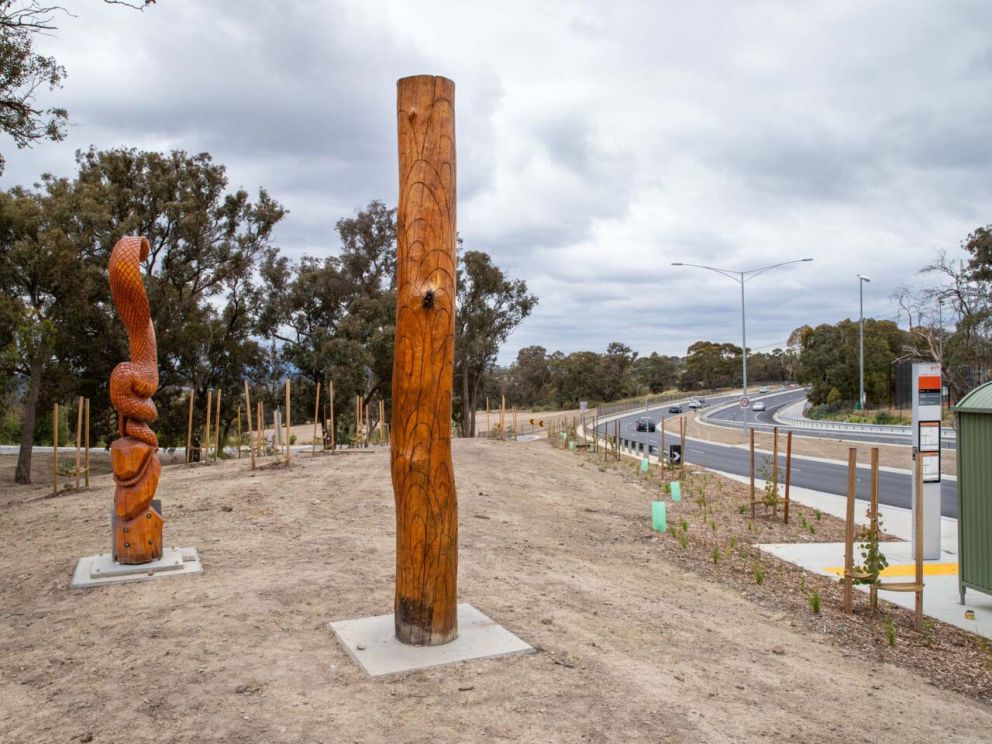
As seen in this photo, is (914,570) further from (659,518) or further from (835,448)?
(835,448)

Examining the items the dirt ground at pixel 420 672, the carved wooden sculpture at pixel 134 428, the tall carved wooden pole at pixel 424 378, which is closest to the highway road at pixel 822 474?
the dirt ground at pixel 420 672

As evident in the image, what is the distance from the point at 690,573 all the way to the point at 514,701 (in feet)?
15.3

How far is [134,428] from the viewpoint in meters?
7.54

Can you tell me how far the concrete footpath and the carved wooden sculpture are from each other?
22.4 feet

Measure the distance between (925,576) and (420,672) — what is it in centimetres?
660

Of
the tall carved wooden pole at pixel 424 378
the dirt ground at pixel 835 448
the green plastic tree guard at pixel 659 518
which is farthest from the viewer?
the dirt ground at pixel 835 448

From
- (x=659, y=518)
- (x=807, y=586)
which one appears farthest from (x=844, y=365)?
(x=807, y=586)

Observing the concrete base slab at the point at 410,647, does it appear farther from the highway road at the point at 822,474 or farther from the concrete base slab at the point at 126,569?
the highway road at the point at 822,474

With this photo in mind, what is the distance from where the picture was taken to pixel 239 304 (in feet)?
96.6

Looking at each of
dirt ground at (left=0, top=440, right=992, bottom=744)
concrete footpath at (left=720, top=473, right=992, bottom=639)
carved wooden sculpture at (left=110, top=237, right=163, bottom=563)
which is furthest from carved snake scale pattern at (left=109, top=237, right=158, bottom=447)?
concrete footpath at (left=720, top=473, right=992, bottom=639)

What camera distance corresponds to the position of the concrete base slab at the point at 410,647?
4539mm

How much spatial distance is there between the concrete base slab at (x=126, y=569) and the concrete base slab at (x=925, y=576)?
629 cm

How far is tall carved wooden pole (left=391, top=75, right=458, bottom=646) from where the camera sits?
Result: 4820mm

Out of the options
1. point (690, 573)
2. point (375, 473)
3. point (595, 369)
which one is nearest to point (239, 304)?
point (375, 473)
